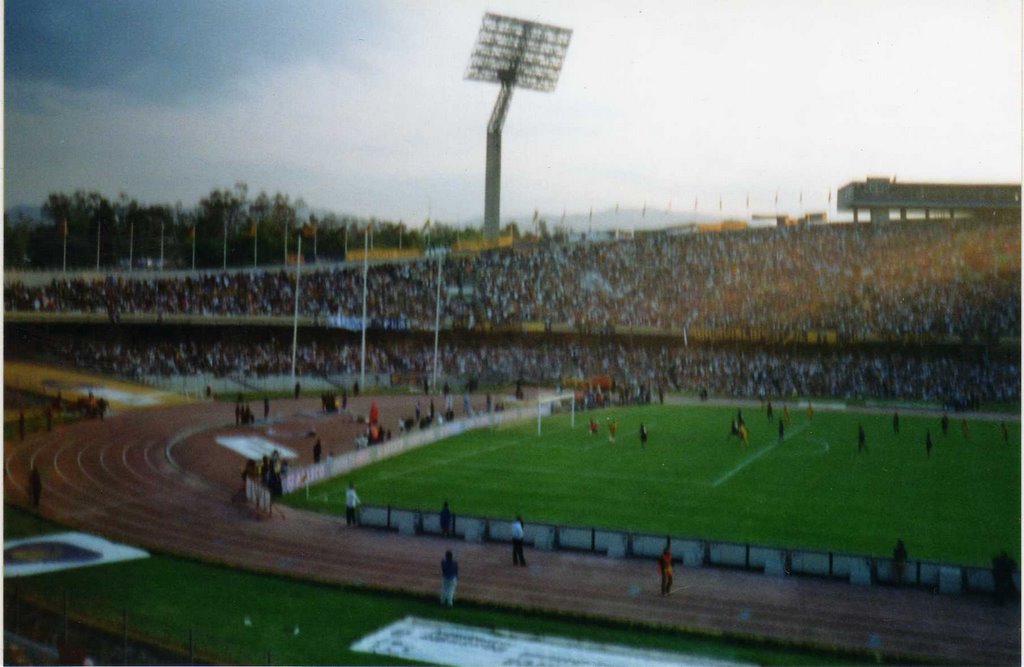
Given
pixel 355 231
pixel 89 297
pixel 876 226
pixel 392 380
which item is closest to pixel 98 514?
pixel 89 297

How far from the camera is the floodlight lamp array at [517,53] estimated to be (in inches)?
543

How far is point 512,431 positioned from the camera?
23.3 metres

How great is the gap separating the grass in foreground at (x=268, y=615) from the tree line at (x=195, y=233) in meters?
6.57

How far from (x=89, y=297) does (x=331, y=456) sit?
733 centimetres

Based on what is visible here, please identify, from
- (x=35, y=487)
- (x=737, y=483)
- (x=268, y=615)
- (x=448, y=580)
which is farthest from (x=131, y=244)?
(x=737, y=483)

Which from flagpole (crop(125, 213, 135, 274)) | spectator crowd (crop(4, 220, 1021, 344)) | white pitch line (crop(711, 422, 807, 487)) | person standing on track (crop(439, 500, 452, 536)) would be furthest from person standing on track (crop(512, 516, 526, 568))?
flagpole (crop(125, 213, 135, 274))

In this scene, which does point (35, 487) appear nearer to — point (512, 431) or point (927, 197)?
point (512, 431)

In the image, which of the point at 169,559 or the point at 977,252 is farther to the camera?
the point at 977,252

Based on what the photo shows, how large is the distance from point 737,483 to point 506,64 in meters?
9.11

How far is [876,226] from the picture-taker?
19625mm

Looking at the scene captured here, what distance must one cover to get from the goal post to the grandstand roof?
8.75m

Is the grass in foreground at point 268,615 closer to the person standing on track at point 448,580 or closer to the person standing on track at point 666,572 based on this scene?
the person standing on track at point 448,580

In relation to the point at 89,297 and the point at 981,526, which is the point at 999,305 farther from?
the point at 89,297

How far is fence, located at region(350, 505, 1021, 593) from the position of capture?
38.8 feet
